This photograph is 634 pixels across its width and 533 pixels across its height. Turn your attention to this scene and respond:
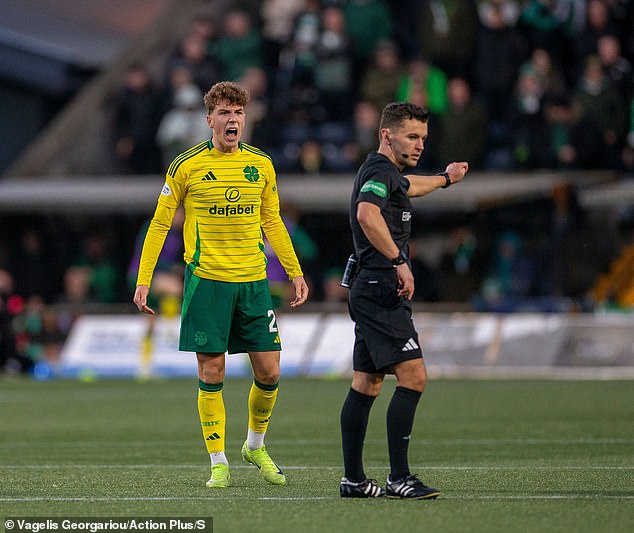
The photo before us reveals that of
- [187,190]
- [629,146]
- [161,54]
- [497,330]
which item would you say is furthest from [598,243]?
[187,190]

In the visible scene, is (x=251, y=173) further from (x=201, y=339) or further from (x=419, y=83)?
(x=419, y=83)

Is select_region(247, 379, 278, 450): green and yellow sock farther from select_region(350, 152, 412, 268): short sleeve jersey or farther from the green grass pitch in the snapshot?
select_region(350, 152, 412, 268): short sleeve jersey

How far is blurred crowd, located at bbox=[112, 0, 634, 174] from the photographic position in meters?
22.7

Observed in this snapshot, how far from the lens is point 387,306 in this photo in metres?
8.08

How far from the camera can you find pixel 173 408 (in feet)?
51.7

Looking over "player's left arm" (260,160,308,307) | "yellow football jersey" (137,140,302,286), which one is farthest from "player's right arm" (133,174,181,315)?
"player's left arm" (260,160,308,307)

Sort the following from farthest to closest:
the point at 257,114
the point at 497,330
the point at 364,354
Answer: the point at 257,114 → the point at 497,330 → the point at 364,354

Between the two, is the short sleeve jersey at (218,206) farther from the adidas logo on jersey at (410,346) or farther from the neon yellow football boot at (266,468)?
the adidas logo on jersey at (410,346)

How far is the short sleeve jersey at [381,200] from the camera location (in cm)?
803

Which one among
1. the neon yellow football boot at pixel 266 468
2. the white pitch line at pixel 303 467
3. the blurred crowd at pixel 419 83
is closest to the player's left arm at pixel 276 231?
the neon yellow football boot at pixel 266 468

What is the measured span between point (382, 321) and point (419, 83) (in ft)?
49.9

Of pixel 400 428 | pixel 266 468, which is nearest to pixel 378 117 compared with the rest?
pixel 266 468

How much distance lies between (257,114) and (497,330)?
19.0 ft

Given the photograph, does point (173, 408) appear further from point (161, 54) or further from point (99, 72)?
point (99, 72)
